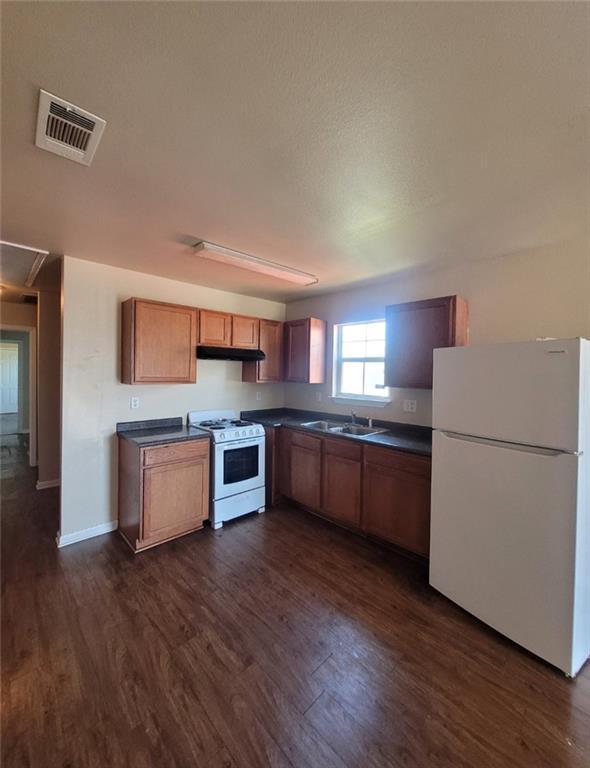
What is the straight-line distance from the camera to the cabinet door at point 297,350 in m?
4.00

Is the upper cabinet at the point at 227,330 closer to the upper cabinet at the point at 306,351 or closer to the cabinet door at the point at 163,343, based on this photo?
the cabinet door at the point at 163,343

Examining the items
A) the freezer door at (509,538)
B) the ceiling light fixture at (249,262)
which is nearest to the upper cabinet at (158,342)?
the ceiling light fixture at (249,262)

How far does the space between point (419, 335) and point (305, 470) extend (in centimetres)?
183

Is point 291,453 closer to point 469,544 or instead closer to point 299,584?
point 299,584

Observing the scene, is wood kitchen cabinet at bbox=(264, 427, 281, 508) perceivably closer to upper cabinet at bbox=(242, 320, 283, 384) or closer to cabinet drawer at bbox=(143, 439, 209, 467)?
upper cabinet at bbox=(242, 320, 283, 384)

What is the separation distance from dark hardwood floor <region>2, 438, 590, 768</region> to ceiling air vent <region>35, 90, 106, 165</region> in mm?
2535

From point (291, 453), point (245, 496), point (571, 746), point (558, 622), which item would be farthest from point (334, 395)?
point (571, 746)

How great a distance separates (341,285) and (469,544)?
2780mm

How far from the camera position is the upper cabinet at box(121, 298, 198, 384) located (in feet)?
9.88

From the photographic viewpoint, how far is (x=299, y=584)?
2379mm

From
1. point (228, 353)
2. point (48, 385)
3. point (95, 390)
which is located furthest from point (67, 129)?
point (48, 385)

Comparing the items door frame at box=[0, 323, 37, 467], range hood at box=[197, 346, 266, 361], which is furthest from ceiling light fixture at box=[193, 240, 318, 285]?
door frame at box=[0, 323, 37, 467]

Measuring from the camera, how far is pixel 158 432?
3242 mm

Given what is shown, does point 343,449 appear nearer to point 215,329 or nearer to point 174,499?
point 174,499
